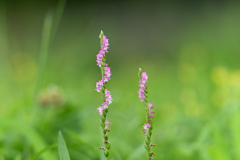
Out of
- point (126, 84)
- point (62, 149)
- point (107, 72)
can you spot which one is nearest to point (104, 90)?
point (107, 72)

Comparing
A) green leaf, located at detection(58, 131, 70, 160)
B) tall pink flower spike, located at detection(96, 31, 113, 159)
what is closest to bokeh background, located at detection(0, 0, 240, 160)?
green leaf, located at detection(58, 131, 70, 160)

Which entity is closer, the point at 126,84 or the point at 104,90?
the point at 104,90

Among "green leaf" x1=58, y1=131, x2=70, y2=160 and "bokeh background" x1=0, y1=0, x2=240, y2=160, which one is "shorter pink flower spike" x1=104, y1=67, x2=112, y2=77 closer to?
"green leaf" x1=58, y1=131, x2=70, y2=160

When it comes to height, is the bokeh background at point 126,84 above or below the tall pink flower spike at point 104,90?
above

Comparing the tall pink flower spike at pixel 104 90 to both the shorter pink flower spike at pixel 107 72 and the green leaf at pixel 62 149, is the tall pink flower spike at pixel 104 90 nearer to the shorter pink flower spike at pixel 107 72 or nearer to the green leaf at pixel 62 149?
the shorter pink flower spike at pixel 107 72

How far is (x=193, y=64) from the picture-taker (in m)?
4.04

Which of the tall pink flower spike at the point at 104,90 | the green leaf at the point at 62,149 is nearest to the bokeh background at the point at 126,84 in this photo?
the green leaf at the point at 62,149

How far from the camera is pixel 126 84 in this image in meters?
4.86

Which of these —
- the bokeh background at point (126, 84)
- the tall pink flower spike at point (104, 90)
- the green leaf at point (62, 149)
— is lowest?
the green leaf at point (62, 149)

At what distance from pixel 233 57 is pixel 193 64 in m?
0.45

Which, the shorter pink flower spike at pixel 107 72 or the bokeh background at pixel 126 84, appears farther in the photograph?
the bokeh background at pixel 126 84

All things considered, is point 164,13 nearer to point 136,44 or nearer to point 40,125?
point 136,44

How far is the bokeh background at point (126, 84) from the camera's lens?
147 cm

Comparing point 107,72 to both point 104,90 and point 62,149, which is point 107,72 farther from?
point 62,149
